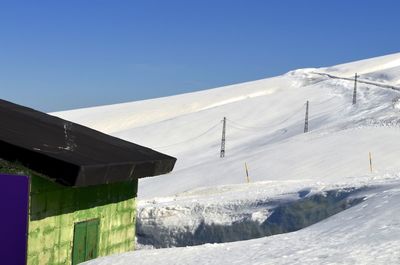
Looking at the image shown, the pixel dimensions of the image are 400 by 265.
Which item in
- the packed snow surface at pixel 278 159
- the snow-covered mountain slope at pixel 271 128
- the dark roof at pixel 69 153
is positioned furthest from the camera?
the snow-covered mountain slope at pixel 271 128

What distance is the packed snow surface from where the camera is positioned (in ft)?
26.9

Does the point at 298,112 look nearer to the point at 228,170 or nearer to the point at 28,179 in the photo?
the point at 228,170

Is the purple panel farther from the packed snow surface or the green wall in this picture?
the packed snow surface

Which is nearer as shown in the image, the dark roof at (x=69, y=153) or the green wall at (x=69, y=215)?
the dark roof at (x=69, y=153)

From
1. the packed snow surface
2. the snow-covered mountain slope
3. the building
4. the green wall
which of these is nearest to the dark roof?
the building

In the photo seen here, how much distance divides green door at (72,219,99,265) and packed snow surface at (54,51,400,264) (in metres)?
1.52

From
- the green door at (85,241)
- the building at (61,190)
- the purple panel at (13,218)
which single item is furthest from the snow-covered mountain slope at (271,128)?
the purple panel at (13,218)

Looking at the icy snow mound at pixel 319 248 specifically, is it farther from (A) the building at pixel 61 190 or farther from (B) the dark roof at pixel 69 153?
(B) the dark roof at pixel 69 153

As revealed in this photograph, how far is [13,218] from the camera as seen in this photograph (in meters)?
8.81

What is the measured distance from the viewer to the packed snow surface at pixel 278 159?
8.20m

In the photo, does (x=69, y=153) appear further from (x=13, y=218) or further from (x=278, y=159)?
(x=278, y=159)

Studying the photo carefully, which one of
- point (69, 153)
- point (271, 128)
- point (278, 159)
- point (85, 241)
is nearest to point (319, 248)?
point (69, 153)

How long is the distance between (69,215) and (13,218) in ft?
3.80

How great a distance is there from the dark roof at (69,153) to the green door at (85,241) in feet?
3.31
